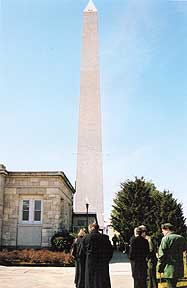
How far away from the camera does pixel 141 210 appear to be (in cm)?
3184

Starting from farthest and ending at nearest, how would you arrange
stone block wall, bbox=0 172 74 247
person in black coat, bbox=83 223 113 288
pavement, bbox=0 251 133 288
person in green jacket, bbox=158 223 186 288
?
stone block wall, bbox=0 172 74 247 → pavement, bbox=0 251 133 288 → person in black coat, bbox=83 223 113 288 → person in green jacket, bbox=158 223 186 288

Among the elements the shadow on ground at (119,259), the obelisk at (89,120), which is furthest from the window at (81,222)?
the shadow on ground at (119,259)

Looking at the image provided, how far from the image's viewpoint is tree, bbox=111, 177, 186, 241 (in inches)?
1208

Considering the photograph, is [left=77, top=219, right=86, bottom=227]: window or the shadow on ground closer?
the shadow on ground

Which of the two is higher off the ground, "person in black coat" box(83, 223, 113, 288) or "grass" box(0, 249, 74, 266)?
"person in black coat" box(83, 223, 113, 288)

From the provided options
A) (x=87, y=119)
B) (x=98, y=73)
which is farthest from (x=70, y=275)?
(x=98, y=73)

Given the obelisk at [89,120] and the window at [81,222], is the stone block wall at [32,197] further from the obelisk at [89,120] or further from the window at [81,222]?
the obelisk at [89,120]

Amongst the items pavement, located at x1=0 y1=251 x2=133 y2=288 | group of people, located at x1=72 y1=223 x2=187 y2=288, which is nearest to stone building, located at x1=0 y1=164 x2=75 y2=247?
pavement, located at x1=0 y1=251 x2=133 y2=288

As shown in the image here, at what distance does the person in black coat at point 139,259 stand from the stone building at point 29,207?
42.4ft

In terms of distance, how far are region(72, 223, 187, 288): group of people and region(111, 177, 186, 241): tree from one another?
71.2 feet

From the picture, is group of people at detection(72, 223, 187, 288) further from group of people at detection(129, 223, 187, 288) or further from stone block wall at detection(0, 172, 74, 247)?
stone block wall at detection(0, 172, 74, 247)

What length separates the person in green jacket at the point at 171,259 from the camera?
22.2ft

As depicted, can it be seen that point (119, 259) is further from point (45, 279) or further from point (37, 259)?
point (45, 279)

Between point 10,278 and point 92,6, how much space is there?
87.7 feet
